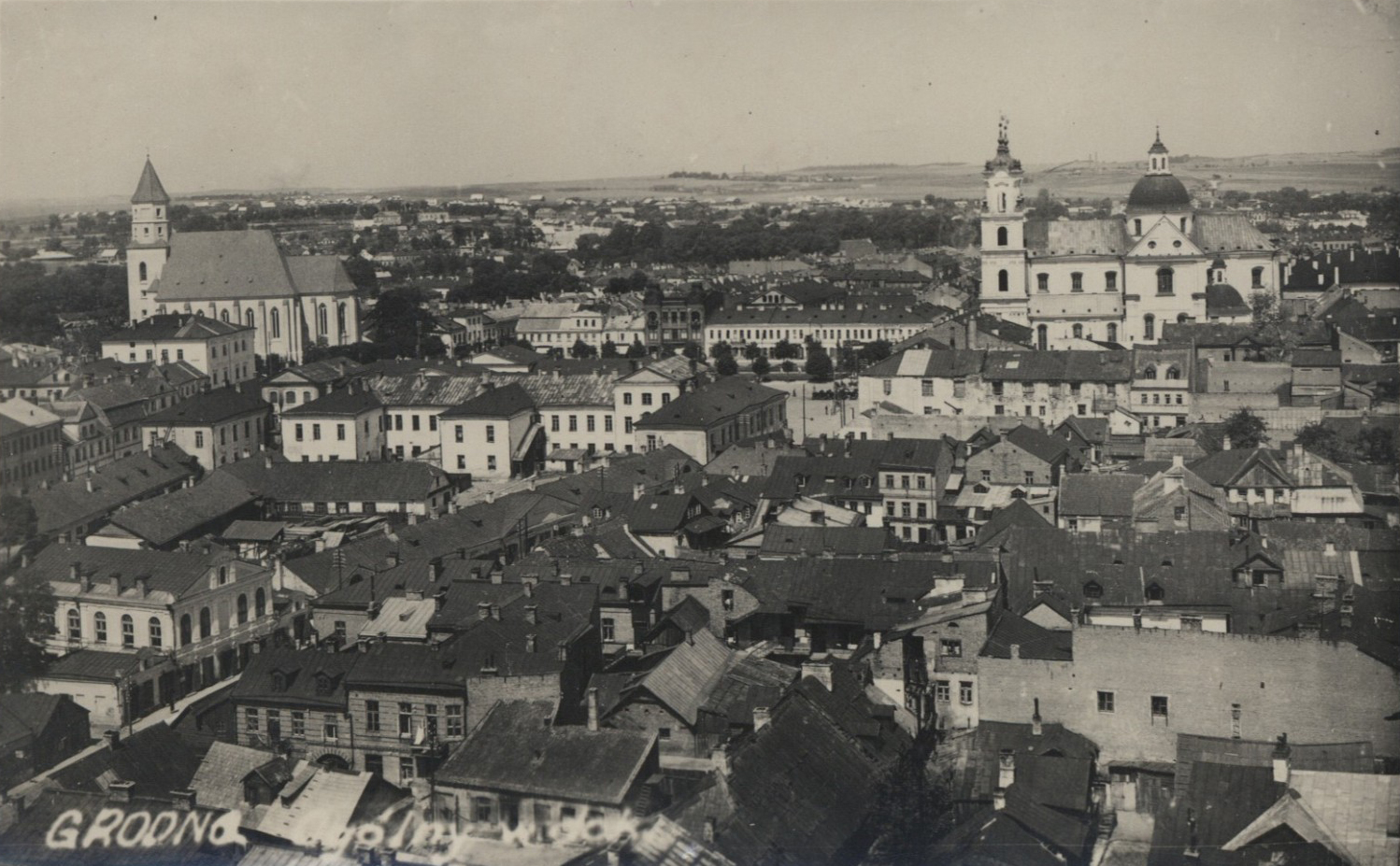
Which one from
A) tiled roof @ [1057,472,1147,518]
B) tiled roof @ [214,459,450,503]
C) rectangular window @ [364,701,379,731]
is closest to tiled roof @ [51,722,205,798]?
rectangular window @ [364,701,379,731]

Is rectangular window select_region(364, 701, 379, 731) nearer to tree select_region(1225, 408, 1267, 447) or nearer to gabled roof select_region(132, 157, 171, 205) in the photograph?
tree select_region(1225, 408, 1267, 447)

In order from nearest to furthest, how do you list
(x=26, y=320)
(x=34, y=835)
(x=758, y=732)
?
(x=34, y=835)
(x=758, y=732)
(x=26, y=320)

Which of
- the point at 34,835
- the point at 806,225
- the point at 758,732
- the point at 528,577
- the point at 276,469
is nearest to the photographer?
the point at 34,835

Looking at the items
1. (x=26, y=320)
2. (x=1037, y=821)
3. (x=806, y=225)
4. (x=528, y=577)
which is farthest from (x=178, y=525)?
(x=806, y=225)

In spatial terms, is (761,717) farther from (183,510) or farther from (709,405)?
(709,405)

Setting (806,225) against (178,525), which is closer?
(178,525)

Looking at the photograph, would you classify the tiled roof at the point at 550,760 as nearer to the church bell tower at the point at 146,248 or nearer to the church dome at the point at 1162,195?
the church dome at the point at 1162,195

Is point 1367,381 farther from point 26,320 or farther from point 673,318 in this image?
A: point 26,320
